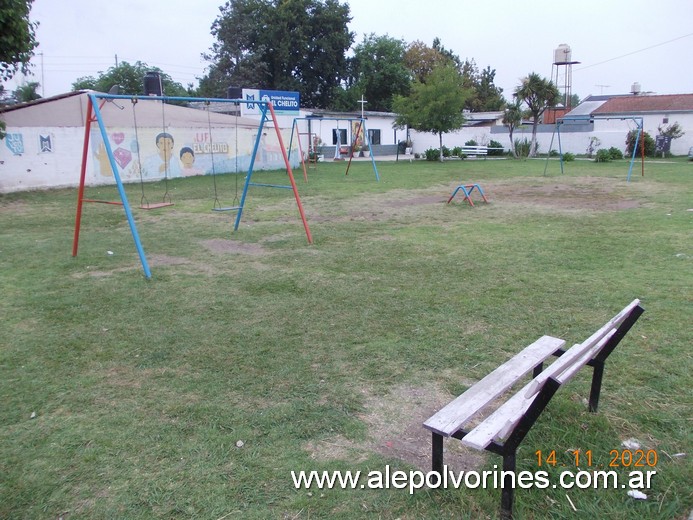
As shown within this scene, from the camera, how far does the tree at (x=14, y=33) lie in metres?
11.4

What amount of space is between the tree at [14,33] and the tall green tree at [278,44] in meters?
30.8

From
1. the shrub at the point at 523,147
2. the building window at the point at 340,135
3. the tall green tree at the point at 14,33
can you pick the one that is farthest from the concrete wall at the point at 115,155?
the shrub at the point at 523,147

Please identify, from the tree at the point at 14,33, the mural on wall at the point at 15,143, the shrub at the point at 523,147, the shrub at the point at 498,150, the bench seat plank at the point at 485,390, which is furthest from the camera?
the shrub at the point at 498,150

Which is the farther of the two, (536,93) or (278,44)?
(278,44)

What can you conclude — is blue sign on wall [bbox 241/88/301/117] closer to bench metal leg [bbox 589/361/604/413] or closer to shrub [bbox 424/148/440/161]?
shrub [bbox 424/148/440/161]

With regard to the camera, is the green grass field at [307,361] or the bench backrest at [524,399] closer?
the bench backrest at [524,399]

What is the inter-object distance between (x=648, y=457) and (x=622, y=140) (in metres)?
33.4

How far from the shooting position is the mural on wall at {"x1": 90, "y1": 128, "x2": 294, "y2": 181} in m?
18.4

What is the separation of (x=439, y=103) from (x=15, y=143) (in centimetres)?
1983

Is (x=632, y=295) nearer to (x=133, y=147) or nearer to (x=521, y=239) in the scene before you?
(x=521, y=239)

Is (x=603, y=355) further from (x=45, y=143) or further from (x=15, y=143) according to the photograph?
(x=45, y=143)

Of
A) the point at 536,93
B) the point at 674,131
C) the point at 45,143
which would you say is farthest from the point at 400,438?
the point at 674,131

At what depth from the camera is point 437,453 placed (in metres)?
2.62

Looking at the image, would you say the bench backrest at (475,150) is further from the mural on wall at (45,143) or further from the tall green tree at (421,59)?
the mural on wall at (45,143)
